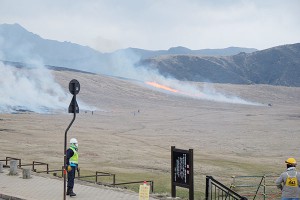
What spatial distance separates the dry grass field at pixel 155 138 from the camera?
95.6 feet

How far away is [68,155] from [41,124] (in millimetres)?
45787

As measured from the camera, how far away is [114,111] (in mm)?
81250

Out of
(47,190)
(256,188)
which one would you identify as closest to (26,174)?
(47,190)

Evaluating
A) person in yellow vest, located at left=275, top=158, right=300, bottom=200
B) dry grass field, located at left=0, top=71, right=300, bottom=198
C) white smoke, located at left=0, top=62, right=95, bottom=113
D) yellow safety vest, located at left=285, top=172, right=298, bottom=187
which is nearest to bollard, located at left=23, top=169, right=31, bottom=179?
dry grass field, located at left=0, top=71, right=300, bottom=198

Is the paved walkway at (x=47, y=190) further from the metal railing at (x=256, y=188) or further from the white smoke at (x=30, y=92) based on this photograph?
the white smoke at (x=30, y=92)

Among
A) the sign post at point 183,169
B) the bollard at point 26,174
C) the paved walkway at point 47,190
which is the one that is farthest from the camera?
the bollard at point 26,174

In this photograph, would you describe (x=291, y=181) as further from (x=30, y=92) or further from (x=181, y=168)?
(x=30, y=92)

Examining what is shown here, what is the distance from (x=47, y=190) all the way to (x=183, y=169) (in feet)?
13.0

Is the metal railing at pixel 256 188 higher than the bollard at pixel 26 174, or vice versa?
the bollard at pixel 26 174

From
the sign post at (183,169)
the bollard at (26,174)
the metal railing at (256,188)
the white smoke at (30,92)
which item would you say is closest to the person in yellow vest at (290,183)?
the sign post at (183,169)

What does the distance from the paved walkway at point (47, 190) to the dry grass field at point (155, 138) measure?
6.78 meters

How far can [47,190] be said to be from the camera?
42.1ft

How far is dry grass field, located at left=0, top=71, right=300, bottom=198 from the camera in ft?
95.6

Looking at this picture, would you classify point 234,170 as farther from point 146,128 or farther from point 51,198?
point 146,128
